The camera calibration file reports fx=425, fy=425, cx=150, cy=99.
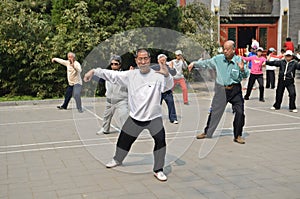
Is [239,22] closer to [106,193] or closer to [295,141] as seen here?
[295,141]

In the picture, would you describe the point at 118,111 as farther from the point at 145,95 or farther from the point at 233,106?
the point at 145,95

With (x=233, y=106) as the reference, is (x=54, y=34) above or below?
above

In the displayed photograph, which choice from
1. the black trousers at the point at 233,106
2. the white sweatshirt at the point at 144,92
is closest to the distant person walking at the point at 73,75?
the black trousers at the point at 233,106

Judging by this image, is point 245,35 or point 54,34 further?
point 245,35

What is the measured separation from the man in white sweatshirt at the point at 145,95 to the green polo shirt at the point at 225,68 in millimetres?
2218

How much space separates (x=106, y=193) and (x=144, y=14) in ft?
37.1

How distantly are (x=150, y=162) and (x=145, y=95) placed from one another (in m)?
1.44

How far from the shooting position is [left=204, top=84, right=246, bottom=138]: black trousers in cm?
780

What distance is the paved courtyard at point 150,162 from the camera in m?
5.20

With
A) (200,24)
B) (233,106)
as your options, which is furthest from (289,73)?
(200,24)

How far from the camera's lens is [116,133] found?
8.91m

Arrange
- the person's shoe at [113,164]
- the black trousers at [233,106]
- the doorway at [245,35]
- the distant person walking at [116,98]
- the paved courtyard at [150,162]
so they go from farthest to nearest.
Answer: the doorway at [245,35], the black trousers at [233,106], the distant person walking at [116,98], the person's shoe at [113,164], the paved courtyard at [150,162]

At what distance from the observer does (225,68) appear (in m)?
7.76

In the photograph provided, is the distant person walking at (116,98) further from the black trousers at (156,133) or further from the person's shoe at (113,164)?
the black trousers at (156,133)
